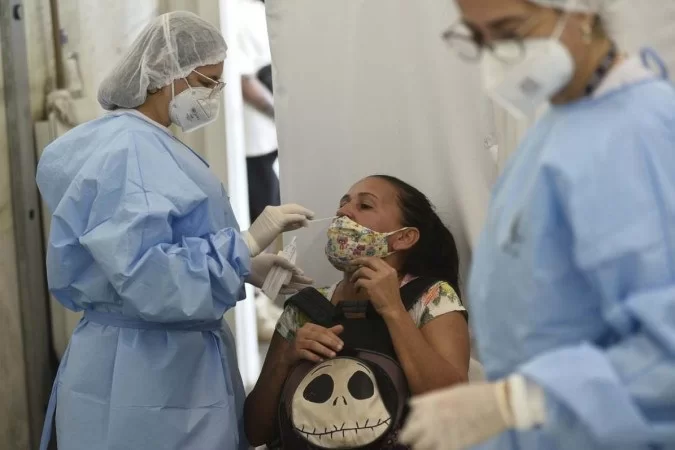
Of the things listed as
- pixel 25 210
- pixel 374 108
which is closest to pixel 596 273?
pixel 374 108

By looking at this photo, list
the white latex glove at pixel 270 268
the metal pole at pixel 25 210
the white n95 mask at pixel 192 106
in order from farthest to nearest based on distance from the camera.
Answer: the metal pole at pixel 25 210
the white latex glove at pixel 270 268
the white n95 mask at pixel 192 106

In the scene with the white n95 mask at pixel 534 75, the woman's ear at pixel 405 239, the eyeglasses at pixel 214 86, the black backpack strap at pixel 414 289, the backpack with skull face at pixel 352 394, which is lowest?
the backpack with skull face at pixel 352 394

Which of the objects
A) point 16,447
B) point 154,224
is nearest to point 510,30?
point 154,224

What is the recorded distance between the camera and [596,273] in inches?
33.6

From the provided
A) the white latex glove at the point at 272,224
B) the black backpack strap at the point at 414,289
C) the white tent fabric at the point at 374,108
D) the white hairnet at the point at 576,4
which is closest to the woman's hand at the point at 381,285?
the black backpack strap at the point at 414,289

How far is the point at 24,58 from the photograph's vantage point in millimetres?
2328

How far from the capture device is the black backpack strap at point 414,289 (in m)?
1.75

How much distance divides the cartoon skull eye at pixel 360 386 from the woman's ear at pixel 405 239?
0.34 meters

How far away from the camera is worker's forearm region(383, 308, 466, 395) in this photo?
161 centimetres

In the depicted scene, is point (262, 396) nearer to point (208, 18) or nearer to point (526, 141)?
point (526, 141)

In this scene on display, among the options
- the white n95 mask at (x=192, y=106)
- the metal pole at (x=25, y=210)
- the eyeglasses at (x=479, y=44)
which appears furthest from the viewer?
the metal pole at (x=25, y=210)

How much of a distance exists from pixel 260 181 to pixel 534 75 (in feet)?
5.53

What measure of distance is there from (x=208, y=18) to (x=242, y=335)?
952 millimetres

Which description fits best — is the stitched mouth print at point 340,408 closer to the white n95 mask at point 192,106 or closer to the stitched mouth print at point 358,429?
the stitched mouth print at point 358,429
